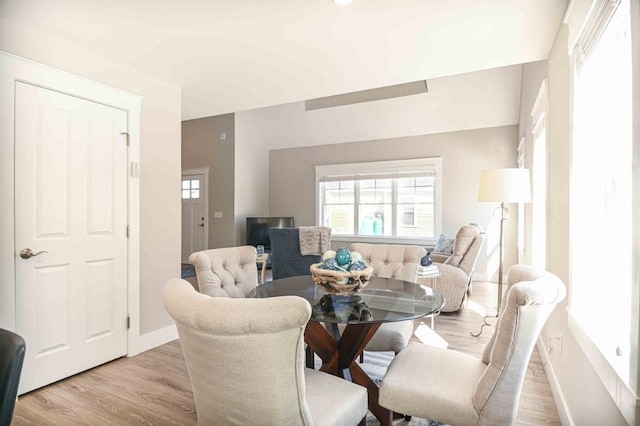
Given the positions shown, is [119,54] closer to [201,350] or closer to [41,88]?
[41,88]

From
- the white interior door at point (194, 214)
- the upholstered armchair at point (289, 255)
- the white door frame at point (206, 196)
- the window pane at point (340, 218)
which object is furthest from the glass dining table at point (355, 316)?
the white interior door at point (194, 214)

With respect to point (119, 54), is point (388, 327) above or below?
below

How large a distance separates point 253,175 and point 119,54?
15.9 ft

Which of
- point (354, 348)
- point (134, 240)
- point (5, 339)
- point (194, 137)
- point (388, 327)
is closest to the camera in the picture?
point (5, 339)

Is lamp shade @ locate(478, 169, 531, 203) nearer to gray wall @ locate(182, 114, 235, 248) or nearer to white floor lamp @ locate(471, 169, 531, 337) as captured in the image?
white floor lamp @ locate(471, 169, 531, 337)

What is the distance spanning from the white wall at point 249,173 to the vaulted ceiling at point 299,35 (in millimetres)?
3828

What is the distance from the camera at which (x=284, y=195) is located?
782cm

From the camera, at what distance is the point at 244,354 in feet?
3.18

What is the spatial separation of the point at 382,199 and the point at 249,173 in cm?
279

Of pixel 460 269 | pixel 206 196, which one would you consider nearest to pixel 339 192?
pixel 206 196

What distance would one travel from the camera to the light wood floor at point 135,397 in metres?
1.99

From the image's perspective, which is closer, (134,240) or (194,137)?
(134,240)

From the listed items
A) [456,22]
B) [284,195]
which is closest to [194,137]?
[284,195]

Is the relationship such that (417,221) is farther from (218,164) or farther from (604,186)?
(604,186)
